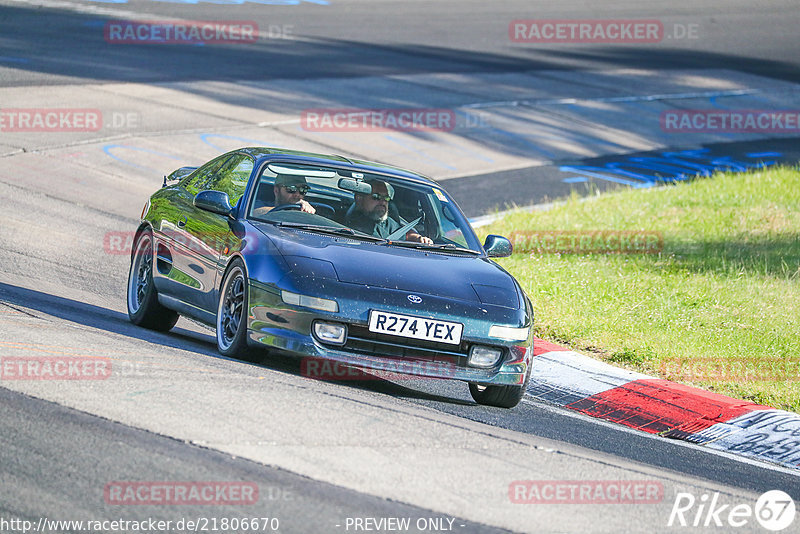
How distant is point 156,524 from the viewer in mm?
4535

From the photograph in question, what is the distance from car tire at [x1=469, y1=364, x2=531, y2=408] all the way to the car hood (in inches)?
21.2

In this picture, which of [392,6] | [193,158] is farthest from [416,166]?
[392,6]

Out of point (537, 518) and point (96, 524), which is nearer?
point (96, 524)

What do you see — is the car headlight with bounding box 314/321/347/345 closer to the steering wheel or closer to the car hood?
the car hood

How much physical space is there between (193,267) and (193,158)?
893 cm

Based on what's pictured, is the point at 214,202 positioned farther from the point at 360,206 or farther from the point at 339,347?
the point at 339,347

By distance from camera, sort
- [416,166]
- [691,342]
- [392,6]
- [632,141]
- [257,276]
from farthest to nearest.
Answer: [392,6] < [632,141] < [416,166] < [691,342] < [257,276]

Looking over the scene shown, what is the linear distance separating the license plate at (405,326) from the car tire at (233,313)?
2.82ft

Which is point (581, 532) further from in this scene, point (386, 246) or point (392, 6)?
point (392, 6)

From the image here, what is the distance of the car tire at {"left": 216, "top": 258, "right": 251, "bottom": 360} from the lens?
297 inches
